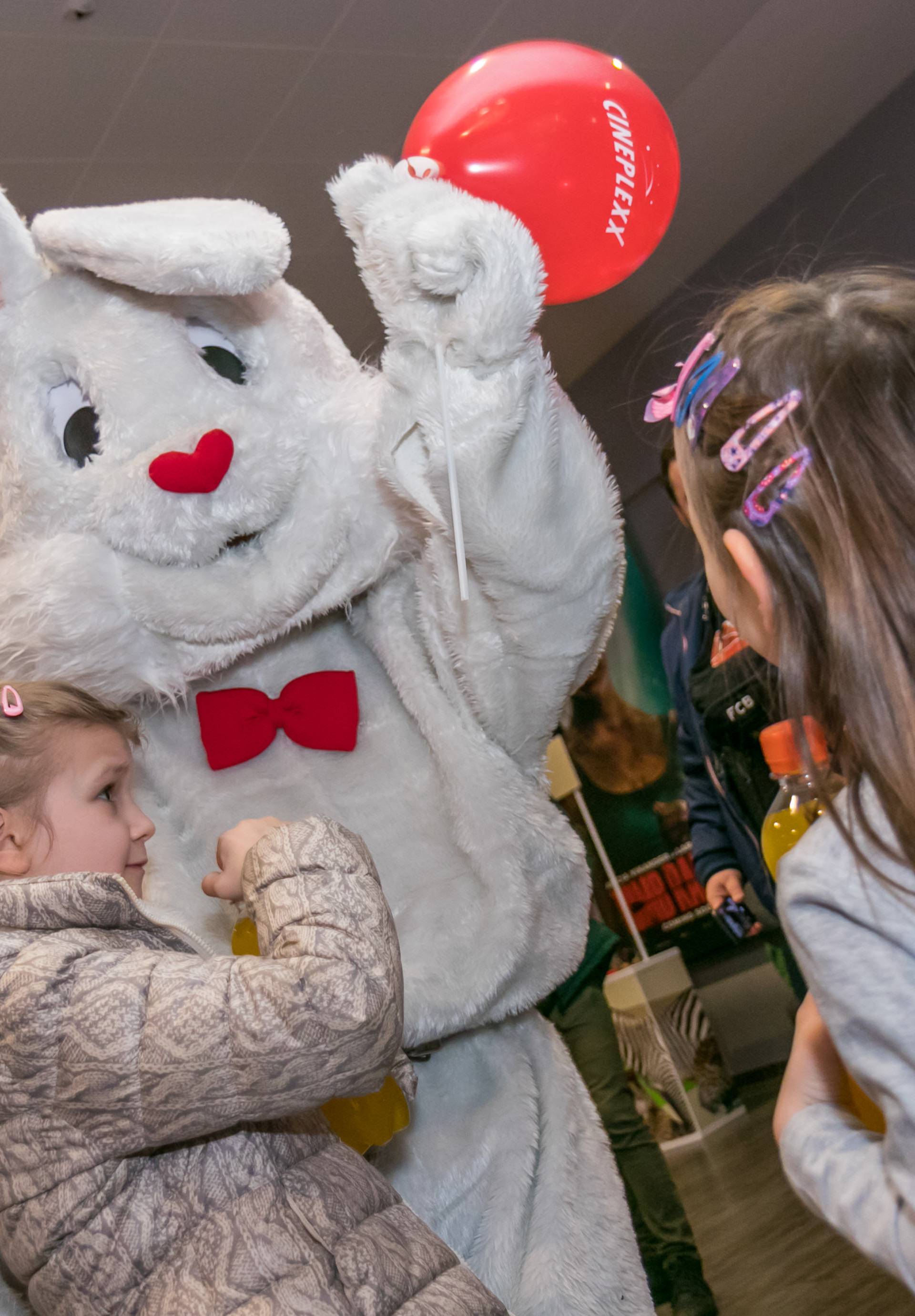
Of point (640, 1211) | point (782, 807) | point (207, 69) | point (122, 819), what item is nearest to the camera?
point (122, 819)

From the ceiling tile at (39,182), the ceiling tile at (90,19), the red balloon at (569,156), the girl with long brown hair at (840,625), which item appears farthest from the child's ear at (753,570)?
the ceiling tile at (39,182)

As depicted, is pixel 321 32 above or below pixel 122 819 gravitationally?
above

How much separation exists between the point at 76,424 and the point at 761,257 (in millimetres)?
3937

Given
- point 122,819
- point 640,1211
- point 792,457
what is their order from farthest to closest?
1. point 640,1211
2. point 122,819
3. point 792,457

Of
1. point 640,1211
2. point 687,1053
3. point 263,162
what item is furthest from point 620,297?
point 640,1211

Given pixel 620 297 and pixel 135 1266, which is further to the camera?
pixel 620 297

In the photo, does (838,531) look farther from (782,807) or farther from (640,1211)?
(640,1211)

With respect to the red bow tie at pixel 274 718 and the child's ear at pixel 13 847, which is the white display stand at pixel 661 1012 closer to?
the red bow tie at pixel 274 718

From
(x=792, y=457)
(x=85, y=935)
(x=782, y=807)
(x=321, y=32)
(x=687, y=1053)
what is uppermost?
(x=321, y=32)

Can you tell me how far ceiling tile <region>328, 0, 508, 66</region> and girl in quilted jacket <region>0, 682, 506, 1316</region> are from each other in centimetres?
297

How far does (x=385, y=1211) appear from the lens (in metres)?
1.09

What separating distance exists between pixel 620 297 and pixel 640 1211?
12.8 ft

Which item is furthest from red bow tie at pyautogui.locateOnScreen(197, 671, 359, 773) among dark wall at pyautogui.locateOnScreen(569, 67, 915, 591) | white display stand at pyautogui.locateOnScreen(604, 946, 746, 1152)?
white display stand at pyautogui.locateOnScreen(604, 946, 746, 1152)

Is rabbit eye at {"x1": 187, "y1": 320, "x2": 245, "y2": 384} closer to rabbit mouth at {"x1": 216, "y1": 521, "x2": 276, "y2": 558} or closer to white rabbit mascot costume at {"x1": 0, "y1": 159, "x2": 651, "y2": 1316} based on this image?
white rabbit mascot costume at {"x1": 0, "y1": 159, "x2": 651, "y2": 1316}
